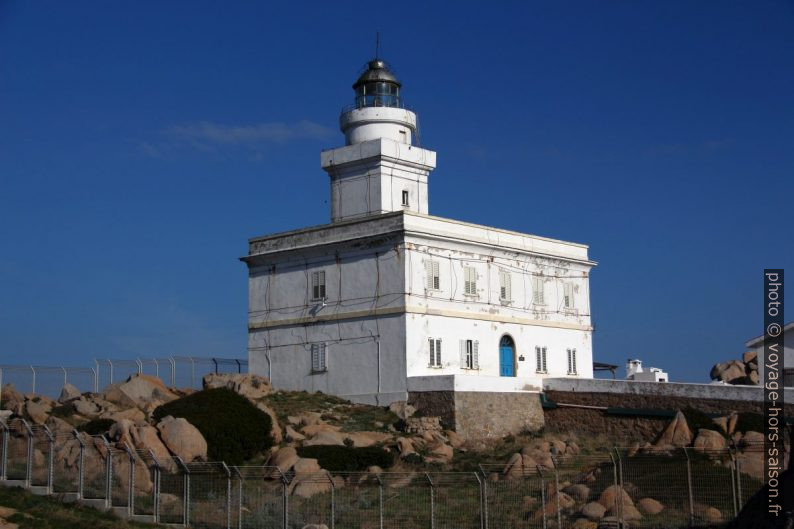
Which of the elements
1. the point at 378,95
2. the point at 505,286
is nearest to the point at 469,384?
the point at 505,286

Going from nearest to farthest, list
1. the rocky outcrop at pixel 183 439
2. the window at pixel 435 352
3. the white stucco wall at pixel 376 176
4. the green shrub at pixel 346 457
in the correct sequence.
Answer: the rocky outcrop at pixel 183 439 < the green shrub at pixel 346 457 < the window at pixel 435 352 < the white stucco wall at pixel 376 176

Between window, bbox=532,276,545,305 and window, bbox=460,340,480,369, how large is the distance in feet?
13.3

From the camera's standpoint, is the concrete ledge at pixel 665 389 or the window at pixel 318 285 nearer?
the concrete ledge at pixel 665 389

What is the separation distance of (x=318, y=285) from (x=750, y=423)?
55.9 ft

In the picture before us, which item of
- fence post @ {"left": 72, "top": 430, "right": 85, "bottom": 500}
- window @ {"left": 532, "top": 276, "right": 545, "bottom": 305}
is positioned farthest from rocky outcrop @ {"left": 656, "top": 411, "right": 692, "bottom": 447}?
fence post @ {"left": 72, "top": 430, "right": 85, "bottom": 500}

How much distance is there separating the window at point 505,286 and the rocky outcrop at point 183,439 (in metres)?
15.1

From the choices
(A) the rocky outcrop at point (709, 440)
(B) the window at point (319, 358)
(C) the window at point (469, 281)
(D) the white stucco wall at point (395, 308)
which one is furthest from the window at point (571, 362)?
(A) the rocky outcrop at point (709, 440)

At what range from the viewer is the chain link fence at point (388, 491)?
72.6 feet

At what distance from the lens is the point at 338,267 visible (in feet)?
133

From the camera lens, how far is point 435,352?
38.8 metres

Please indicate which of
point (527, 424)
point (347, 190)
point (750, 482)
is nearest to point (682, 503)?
point (750, 482)

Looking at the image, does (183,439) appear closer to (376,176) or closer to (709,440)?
(709,440)

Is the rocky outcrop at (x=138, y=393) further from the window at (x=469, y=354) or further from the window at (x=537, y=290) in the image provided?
the window at (x=537, y=290)

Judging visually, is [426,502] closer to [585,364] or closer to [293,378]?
[293,378]
